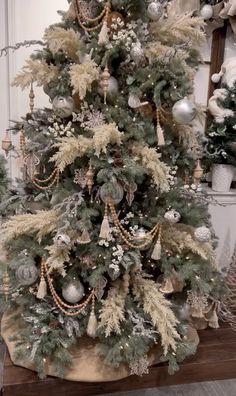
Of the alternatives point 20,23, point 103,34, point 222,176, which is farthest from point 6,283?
point 20,23

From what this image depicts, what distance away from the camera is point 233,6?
5.66ft

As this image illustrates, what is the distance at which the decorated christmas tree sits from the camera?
1.14 metres

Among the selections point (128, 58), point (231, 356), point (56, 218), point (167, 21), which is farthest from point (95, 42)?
point (231, 356)

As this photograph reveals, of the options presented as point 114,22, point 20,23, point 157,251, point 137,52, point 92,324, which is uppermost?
point 20,23

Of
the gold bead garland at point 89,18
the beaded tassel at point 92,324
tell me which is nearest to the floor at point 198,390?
the beaded tassel at point 92,324

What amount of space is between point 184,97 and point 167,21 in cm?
31

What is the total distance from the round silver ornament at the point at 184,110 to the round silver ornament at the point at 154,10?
29cm

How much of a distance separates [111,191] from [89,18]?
589 mm

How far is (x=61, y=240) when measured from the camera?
44.4 inches

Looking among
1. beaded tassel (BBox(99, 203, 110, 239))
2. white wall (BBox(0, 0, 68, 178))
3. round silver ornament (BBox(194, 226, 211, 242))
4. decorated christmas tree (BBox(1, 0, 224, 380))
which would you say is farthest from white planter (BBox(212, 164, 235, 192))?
white wall (BBox(0, 0, 68, 178))

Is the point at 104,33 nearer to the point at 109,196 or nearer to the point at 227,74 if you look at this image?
the point at 109,196

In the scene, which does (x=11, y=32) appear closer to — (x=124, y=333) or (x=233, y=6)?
(x=233, y=6)

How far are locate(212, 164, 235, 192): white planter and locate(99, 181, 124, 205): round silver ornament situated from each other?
2.90 feet

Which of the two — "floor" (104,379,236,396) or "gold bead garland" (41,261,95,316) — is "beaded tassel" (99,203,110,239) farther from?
"floor" (104,379,236,396)
